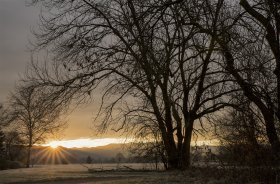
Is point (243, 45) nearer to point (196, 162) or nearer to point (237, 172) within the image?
point (237, 172)

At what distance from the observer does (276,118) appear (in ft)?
46.2

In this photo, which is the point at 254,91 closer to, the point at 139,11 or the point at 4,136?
the point at 139,11

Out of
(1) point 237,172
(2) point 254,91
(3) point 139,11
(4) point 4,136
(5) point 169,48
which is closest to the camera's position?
(3) point 139,11

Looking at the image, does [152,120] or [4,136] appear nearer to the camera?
[152,120]

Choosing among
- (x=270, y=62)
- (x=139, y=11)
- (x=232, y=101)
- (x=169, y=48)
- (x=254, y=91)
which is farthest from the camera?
(x=232, y=101)

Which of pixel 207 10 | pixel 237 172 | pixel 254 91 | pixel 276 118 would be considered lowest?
pixel 237 172

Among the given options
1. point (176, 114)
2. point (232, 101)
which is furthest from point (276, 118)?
point (176, 114)

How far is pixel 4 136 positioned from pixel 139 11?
205 feet

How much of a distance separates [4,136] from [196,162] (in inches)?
2101

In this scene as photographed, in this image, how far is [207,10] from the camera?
11.9 meters

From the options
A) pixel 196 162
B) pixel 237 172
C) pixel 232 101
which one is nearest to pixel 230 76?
pixel 232 101

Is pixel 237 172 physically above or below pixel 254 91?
below

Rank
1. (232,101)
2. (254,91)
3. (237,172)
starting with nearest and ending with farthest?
(237,172), (254,91), (232,101)

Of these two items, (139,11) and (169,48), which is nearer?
(139,11)
